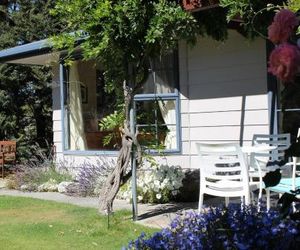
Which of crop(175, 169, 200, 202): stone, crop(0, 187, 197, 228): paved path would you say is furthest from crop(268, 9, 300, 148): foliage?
crop(175, 169, 200, 202): stone

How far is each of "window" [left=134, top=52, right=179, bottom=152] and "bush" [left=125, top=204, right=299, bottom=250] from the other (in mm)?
5981

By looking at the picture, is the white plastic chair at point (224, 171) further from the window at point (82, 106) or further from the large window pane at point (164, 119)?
the window at point (82, 106)

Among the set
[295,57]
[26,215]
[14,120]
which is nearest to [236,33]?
[26,215]

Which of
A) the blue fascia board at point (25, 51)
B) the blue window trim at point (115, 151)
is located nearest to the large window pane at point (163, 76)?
the blue window trim at point (115, 151)

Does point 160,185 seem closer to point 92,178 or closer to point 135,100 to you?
point 92,178

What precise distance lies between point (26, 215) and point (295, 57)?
6547 mm

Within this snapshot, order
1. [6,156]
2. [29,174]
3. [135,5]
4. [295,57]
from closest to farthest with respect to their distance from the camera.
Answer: [295,57] < [135,5] < [29,174] < [6,156]

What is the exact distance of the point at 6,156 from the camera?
14359 millimetres

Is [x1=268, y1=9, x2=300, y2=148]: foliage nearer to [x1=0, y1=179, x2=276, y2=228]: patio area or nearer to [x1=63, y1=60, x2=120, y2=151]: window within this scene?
[x1=0, y1=179, x2=276, y2=228]: patio area

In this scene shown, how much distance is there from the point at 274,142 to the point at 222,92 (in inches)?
76.2

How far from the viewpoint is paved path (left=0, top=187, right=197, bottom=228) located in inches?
283

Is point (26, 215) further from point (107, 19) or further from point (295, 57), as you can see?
point (295, 57)

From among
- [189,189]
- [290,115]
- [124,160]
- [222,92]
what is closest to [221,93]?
[222,92]

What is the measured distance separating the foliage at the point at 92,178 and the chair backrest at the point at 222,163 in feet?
10.9
